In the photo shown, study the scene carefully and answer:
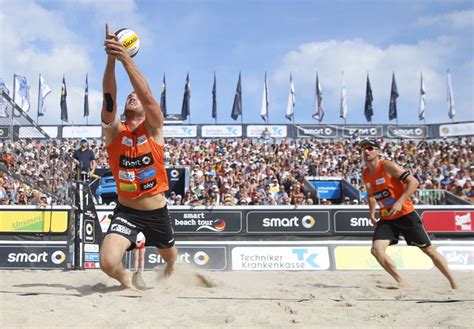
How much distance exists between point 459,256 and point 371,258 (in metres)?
2.04

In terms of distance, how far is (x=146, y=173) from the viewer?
4598mm

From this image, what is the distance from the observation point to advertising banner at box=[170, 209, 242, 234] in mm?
11133

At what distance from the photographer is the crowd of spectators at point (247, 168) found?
9875 millimetres

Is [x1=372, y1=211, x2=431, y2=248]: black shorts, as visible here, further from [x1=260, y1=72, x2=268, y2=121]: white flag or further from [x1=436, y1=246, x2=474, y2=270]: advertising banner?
[x1=260, y1=72, x2=268, y2=121]: white flag

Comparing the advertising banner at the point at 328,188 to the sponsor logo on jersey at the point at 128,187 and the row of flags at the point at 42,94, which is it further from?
the row of flags at the point at 42,94

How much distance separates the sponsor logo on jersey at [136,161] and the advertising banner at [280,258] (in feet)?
18.9

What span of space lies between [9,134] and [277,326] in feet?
26.2

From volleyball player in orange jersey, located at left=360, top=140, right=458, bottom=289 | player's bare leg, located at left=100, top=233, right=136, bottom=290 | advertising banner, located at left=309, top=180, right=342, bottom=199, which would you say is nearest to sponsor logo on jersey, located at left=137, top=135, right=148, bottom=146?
player's bare leg, located at left=100, top=233, right=136, bottom=290

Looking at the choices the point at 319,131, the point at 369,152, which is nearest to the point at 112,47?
the point at 369,152

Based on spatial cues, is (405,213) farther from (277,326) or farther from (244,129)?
(244,129)

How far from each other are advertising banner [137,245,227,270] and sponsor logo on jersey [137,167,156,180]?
5420 millimetres

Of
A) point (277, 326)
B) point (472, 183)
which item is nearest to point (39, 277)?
point (277, 326)

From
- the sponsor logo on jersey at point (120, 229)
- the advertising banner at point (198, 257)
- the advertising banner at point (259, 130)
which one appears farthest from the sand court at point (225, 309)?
the advertising banner at point (259, 130)

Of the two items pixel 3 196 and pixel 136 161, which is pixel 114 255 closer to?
pixel 136 161
